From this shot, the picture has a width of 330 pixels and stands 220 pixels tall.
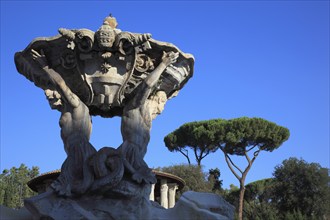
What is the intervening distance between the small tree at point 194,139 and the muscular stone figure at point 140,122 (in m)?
23.0

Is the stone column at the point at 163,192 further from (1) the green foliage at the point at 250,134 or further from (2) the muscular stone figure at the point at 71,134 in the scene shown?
(2) the muscular stone figure at the point at 71,134

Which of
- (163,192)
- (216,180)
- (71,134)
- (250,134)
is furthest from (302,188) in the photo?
(71,134)

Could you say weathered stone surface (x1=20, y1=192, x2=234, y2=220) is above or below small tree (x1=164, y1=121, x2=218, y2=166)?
below

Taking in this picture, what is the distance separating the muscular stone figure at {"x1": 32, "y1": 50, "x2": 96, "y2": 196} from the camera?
4309mm

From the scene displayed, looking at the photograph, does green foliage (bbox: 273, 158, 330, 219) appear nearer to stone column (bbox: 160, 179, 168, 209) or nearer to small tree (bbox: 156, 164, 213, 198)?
small tree (bbox: 156, 164, 213, 198)

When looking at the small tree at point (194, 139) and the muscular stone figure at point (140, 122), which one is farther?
the small tree at point (194, 139)

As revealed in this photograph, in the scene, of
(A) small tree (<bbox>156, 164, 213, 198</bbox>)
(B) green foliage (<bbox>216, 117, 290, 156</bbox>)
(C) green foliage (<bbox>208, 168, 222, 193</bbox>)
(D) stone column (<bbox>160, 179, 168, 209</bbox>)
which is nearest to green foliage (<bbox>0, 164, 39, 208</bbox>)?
(D) stone column (<bbox>160, 179, 168, 209</bbox>)

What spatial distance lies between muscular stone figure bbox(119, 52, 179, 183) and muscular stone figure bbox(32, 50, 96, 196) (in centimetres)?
37

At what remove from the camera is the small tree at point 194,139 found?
28250mm

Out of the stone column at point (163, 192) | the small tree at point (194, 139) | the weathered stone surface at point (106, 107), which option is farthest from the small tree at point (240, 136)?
the weathered stone surface at point (106, 107)

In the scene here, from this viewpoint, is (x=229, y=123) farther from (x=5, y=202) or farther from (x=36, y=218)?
(x=36, y=218)

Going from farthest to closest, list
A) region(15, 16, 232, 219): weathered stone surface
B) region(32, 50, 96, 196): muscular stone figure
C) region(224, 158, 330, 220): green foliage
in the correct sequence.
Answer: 1. region(224, 158, 330, 220): green foliage
2. region(32, 50, 96, 196): muscular stone figure
3. region(15, 16, 232, 219): weathered stone surface

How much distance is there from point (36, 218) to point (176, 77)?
2.21m

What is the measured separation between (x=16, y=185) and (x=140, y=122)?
25.4 meters
